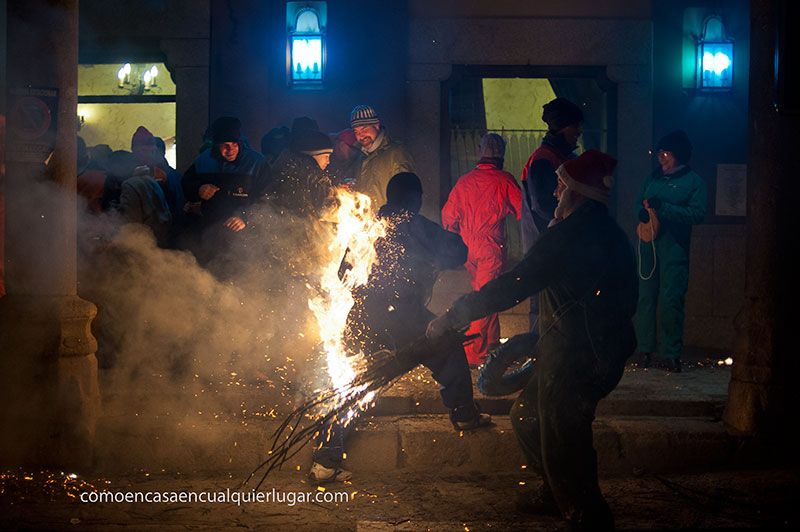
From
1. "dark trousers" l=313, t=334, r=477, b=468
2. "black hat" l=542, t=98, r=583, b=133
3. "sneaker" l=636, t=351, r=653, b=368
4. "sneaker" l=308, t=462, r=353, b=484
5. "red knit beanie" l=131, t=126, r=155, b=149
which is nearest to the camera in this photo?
"sneaker" l=308, t=462, r=353, b=484

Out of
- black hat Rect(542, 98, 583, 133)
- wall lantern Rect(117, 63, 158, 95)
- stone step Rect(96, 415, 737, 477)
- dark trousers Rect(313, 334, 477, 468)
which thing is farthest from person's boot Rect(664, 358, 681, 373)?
wall lantern Rect(117, 63, 158, 95)

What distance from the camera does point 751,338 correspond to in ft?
23.7

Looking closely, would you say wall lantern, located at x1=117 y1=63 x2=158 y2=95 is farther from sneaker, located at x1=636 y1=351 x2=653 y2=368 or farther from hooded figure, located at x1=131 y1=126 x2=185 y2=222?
sneaker, located at x1=636 y1=351 x2=653 y2=368

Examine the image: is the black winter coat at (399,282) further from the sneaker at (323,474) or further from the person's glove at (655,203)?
the person's glove at (655,203)

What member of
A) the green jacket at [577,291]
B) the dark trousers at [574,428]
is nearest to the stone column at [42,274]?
the green jacket at [577,291]

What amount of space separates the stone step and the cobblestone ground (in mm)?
174

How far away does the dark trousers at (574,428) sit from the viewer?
197 inches

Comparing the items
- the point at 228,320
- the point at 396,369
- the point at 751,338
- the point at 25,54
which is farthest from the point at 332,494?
the point at 25,54

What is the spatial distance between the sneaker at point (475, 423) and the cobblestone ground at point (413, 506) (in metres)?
0.38

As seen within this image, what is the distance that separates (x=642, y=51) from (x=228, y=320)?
20.3 ft

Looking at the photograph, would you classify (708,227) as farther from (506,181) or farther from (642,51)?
(506,181)

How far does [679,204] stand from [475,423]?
3.58m

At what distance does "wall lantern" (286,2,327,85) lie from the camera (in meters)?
11.3

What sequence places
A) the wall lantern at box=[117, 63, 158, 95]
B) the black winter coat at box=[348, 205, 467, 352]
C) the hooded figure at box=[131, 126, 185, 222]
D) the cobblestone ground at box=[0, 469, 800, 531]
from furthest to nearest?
the wall lantern at box=[117, 63, 158, 95], the hooded figure at box=[131, 126, 185, 222], the black winter coat at box=[348, 205, 467, 352], the cobblestone ground at box=[0, 469, 800, 531]
